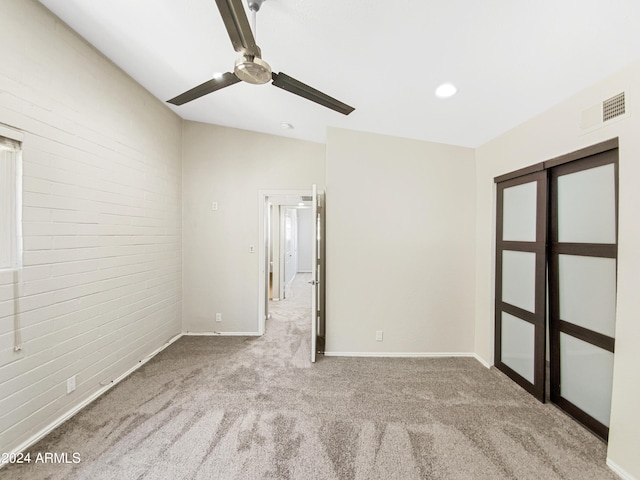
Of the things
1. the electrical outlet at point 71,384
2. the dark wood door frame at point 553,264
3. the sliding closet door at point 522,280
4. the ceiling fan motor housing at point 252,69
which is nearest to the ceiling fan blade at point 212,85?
the ceiling fan motor housing at point 252,69

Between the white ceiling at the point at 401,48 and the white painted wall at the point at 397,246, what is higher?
the white ceiling at the point at 401,48

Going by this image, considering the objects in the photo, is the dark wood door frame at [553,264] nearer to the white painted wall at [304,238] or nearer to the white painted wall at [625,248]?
the white painted wall at [625,248]

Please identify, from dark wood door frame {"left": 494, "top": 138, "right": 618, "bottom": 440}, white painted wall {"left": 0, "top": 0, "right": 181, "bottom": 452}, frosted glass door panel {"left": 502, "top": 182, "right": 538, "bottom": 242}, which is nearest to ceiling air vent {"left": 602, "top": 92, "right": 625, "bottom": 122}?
dark wood door frame {"left": 494, "top": 138, "right": 618, "bottom": 440}

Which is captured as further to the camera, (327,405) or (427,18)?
(327,405)

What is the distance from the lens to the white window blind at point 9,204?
1.67 metres

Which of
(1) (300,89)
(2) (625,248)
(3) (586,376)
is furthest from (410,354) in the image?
(1) (300,89)

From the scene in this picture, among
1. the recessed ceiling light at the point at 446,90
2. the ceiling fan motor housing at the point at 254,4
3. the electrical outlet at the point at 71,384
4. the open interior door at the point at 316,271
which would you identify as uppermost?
the ceiling fan motor housing at the point at 254,4

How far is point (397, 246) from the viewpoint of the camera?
3.17m

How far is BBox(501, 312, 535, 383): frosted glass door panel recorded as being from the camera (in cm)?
242

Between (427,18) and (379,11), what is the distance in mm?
269

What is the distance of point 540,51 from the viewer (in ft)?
5.24

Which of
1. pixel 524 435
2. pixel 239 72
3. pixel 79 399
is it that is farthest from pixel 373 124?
pixel 79 399

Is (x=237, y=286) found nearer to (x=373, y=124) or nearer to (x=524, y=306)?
(x=373, y=124)

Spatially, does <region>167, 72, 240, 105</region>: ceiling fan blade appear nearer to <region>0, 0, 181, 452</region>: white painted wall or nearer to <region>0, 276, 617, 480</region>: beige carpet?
<region>0, 0, 181, 452</region>: white painted wall
